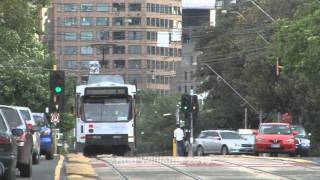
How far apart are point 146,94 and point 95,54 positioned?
16.2 meters

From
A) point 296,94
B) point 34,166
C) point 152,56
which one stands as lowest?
point 34,166

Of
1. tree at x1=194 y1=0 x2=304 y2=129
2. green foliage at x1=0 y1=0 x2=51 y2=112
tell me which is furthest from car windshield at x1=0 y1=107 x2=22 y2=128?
tree at x1=194 y1=0 x2=304 y2=129

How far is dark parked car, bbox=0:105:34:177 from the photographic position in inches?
659

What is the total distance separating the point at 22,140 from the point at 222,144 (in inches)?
917

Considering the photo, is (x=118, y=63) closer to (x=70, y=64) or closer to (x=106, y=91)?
(x=70, y=64)

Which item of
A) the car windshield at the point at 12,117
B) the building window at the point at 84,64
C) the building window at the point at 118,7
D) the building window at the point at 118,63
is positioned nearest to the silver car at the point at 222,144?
the car windshield at the point at 12,117

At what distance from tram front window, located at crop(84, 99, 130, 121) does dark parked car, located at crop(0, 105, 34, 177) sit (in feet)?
43.2

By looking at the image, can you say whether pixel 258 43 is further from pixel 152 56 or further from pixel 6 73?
pixel 152 56

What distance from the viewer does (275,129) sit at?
117 feet

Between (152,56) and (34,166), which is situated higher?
(152,56)

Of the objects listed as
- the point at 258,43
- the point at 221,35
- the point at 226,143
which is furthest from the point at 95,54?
the point at 226,143

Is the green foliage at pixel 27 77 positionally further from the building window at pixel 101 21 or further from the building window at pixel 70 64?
the building window at pixel 70 64

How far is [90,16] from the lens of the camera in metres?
107

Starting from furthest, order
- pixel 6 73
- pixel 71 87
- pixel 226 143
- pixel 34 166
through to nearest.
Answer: pixel 71 87
pixel 6 73
pixel 226 143
pixel 34 166
